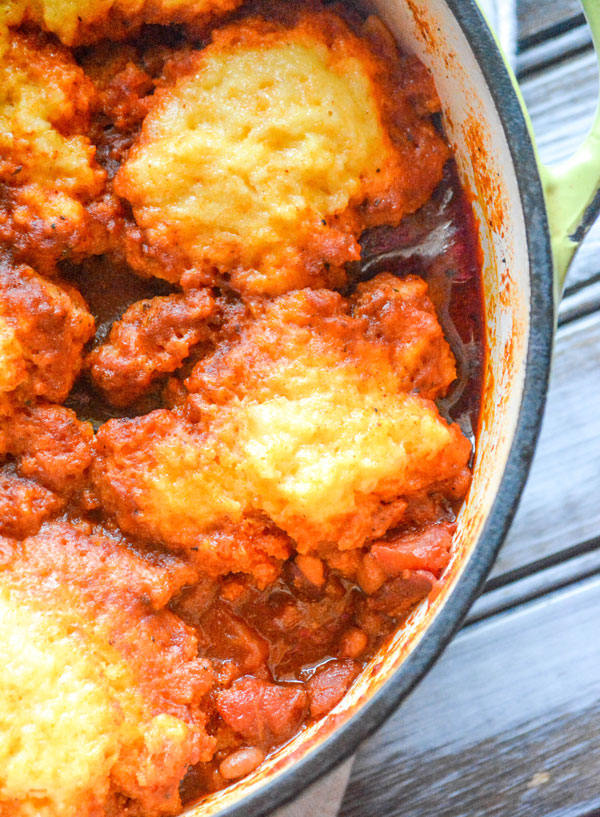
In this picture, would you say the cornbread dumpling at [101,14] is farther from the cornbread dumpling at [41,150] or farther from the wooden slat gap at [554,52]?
the wooden slat gap at [554,52]

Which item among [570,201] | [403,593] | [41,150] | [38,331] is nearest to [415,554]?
[403,593]

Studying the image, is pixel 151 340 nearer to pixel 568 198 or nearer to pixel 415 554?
pixel 415 554

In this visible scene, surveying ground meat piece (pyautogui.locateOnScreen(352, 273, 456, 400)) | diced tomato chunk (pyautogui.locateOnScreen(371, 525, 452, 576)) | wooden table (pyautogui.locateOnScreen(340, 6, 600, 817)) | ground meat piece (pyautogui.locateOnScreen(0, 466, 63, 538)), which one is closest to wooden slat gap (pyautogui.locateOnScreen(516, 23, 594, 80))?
wooden table (pyautogui.locateOnScreen(340, 6, 600, 817))

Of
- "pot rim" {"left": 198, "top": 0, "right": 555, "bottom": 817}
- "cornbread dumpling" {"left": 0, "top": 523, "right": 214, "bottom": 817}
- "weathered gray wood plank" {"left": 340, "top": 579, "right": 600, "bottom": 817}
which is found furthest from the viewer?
"weathered gray wood plank" {"left": 340, "top": 579, "right": 600, "bottom": 817}

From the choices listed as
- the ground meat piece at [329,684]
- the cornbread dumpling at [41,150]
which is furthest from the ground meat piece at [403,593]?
the cornbread dumpling at [41,150]

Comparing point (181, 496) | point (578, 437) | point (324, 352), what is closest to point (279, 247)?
point (324, 352)

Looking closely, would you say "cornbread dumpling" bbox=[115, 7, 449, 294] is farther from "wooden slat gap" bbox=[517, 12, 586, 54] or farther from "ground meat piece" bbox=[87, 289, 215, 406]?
"wooden slat gap" bbox=[517, 12, 586, 54]
